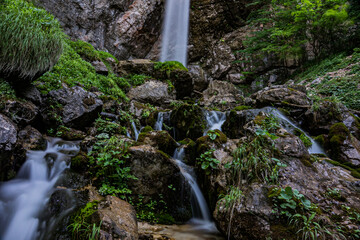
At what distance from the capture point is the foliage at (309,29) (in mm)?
11516

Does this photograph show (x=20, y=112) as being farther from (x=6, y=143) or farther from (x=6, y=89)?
(x=6, y=143)

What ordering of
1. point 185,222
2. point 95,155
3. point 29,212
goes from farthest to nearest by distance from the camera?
1. point 95,155
2. point 185,222
3. point 29,212

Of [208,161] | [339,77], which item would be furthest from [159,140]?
[339,77]

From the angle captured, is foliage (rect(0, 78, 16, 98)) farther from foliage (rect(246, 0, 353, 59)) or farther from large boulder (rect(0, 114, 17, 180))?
foliage (rect(246, 0, 353, 59))

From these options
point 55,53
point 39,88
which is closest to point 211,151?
point 55,53

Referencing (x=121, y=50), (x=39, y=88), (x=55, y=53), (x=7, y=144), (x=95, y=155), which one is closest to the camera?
(x=7, y=144)

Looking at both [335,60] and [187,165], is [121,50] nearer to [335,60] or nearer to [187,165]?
[187,165]

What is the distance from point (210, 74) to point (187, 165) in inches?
554

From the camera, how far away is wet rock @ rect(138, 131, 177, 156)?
14.8 ft

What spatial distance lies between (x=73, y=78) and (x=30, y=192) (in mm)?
4825

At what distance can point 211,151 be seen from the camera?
399 centimetres

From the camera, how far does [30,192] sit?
2.91m

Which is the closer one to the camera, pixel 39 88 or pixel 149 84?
pixel 39 88

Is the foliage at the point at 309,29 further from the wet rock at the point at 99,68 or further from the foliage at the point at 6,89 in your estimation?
the foliage at the point at 6,89
